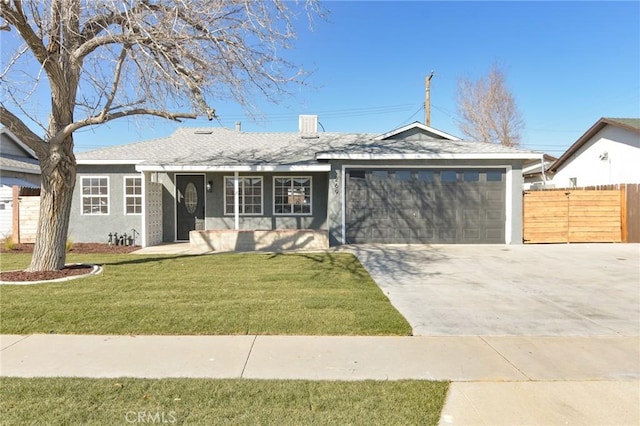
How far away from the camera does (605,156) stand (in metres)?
20.2

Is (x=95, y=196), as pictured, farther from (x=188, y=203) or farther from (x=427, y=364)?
(x=427, y=364)

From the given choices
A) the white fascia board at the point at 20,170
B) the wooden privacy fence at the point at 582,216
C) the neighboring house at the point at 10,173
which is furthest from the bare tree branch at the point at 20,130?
the wooden privacy fence at the point at 582,216

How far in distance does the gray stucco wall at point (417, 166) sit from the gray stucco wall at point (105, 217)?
7.04 meters

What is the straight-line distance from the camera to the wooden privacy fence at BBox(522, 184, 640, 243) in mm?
13930

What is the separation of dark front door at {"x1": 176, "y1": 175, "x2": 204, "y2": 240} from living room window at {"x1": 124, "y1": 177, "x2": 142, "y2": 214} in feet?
4.35

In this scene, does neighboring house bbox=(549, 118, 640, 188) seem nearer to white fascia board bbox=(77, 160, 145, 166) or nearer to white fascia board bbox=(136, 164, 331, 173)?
white fascia board bbox=(136, 164, 331, 173)

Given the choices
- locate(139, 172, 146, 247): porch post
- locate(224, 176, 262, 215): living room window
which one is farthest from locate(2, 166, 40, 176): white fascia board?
locate(224, 176, 262, 215): living room window

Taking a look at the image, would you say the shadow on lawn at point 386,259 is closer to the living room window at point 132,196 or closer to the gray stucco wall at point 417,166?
the gray stucco wall at point 417,166

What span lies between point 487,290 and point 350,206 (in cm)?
673

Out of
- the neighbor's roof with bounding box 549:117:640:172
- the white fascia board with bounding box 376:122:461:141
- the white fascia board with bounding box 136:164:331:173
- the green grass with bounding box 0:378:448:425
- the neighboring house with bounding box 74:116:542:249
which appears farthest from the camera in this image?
the neighbor's roof with bounding box 549:117:640:172

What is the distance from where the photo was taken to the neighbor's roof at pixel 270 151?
1304cm

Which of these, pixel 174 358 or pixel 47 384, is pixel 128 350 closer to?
pixel 174 358

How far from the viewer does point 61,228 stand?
8.08 m

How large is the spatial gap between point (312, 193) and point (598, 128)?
16920mm
